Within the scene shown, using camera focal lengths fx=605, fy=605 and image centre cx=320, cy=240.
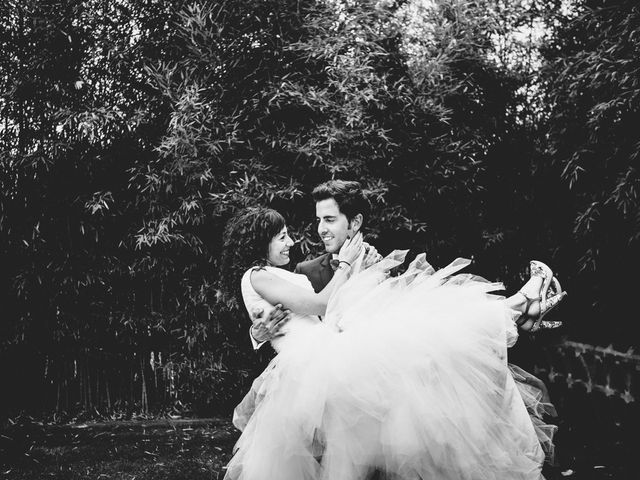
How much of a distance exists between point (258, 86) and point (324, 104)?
20.3 inches

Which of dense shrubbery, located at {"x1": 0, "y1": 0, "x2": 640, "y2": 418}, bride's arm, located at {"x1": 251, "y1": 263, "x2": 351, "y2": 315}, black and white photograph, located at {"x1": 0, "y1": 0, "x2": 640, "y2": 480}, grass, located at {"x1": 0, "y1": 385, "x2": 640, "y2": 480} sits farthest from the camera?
dense shrubbery, located at {"x1": 0, "y1": 0, "x2": 640, "y2": 418}

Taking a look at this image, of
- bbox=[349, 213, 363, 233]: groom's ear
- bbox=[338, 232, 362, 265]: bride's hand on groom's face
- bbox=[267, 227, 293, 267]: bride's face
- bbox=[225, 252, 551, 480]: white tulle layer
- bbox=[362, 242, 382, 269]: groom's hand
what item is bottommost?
bbox=[225, 252, 551, 480]: white tulle layer

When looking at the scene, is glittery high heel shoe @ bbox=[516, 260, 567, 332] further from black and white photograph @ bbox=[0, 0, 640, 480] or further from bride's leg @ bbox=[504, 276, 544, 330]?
black and white photograph @ bbox=[0, 0, 640, 480]

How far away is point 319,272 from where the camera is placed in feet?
9.66

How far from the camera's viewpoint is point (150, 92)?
4.55m

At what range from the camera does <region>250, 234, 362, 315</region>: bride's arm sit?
2273 millimetres

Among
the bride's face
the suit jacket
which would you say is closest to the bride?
the bride's face

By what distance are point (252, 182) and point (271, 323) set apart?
6.72ft

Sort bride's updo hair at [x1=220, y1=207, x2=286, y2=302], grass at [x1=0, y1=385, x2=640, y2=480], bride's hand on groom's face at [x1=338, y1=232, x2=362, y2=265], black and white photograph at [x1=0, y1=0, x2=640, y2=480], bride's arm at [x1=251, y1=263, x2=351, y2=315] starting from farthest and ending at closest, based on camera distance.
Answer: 1. black and white photograph at [x1=0, y1=0, x2=640, y2=480]
2. grass at [x1=0, y1=385, x2=640, y2=480]
3. bride's updo hair at [x1=220, y1=207, x2=286, y2=302]
4. bride's hand on groom's face at [x1=338, y1=232, x2=362, y2=265]
5. bride's arm at [x1=251, y1=263, x2=351, y2=315]

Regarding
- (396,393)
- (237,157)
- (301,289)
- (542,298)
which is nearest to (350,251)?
(301,289)

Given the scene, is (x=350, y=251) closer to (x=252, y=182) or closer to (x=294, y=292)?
(x=294, y=292)

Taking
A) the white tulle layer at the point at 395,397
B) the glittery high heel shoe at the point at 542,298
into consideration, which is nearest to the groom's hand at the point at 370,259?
the white tulle layer at the point at 395,397

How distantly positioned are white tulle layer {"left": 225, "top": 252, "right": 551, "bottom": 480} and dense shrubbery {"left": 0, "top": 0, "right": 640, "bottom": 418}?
2218 millimetres

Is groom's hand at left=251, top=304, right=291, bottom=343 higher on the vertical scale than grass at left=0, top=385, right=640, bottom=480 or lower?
higher
